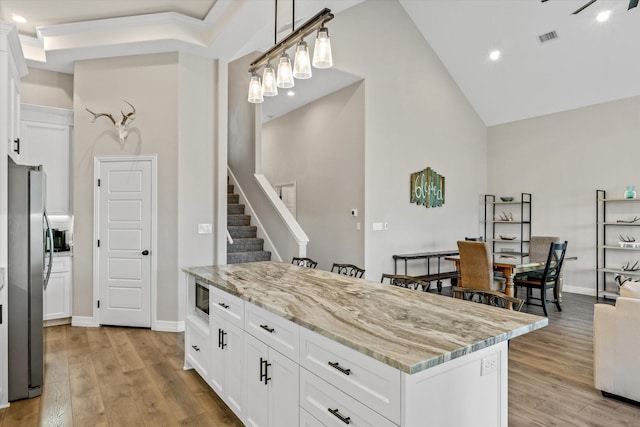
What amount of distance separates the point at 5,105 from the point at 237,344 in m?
2.46

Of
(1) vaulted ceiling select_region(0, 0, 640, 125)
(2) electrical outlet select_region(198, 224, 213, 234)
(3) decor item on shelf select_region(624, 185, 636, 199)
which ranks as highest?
(1) vaulted ceiling select_region(0, 0, 640, 125)

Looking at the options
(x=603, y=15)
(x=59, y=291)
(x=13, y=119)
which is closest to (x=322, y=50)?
(x=13, y=119)

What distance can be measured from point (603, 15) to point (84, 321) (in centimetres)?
815

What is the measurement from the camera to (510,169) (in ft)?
25.6

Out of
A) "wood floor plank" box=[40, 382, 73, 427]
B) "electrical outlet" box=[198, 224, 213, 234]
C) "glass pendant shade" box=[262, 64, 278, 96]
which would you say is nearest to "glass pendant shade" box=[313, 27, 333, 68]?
"glass pendant shade" box=[262, 64, 278, 96]

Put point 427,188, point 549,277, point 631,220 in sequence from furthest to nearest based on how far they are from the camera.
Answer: point 427,188 → point 631,220 → point 549,277

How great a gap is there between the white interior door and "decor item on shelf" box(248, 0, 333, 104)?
254cm

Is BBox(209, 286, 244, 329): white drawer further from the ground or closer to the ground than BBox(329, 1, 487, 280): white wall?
closer to the ground

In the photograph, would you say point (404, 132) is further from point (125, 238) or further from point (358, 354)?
point (358, 354)

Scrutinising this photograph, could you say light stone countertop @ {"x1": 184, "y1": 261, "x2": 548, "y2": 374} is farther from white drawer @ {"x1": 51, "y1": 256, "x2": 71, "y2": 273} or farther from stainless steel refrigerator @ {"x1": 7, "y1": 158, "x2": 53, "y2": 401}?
white drawer @ {"x1": 51, "y1": 256, "x2": 71, "y2": 273}

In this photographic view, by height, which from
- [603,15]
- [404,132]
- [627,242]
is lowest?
[627,242]

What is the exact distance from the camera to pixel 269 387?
207 centimetres

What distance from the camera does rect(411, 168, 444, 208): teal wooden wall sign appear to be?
6.85 metres

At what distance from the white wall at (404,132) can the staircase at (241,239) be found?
1.75 meters
